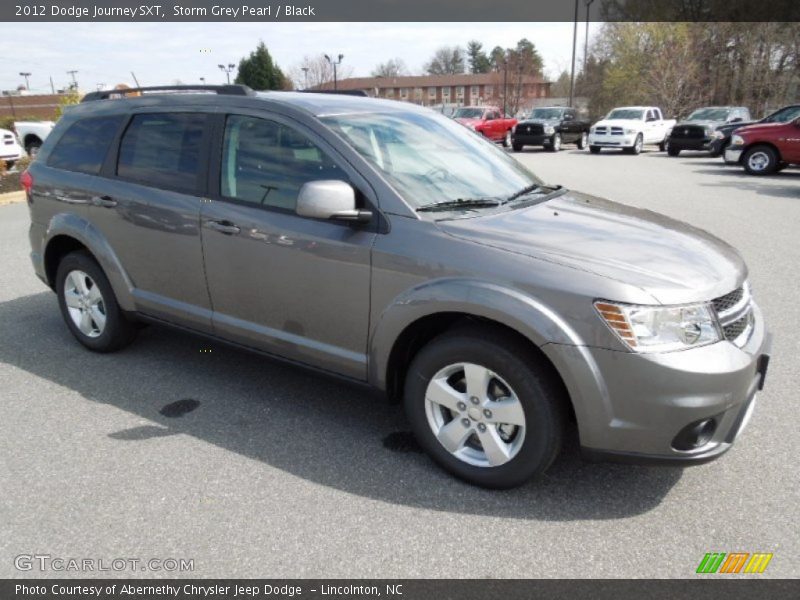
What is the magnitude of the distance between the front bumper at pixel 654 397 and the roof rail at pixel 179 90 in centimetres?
248

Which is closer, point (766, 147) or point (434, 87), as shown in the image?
point (766, 147)

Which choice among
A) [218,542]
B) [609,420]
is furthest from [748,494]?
[218,542]

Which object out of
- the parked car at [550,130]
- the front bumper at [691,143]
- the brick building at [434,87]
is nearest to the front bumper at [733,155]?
the front bumper at [691,143]

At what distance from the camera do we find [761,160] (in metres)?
16.6

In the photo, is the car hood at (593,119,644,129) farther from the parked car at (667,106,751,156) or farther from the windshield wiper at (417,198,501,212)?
the windshield wiper at (417,198,501,212)

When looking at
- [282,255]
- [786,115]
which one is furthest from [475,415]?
[786,115]

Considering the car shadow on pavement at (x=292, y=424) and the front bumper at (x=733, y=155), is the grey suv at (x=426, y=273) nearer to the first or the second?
the car shadow on pavement at (x=292, y=424)

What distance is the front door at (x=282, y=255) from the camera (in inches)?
126

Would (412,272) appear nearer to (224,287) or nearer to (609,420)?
(609,420)

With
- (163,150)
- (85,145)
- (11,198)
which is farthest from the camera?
(11,198)

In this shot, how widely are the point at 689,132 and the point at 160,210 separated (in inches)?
915

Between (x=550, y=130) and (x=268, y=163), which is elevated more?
(x=550, y=130)

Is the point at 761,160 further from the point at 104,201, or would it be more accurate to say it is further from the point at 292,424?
the point at 104,201
